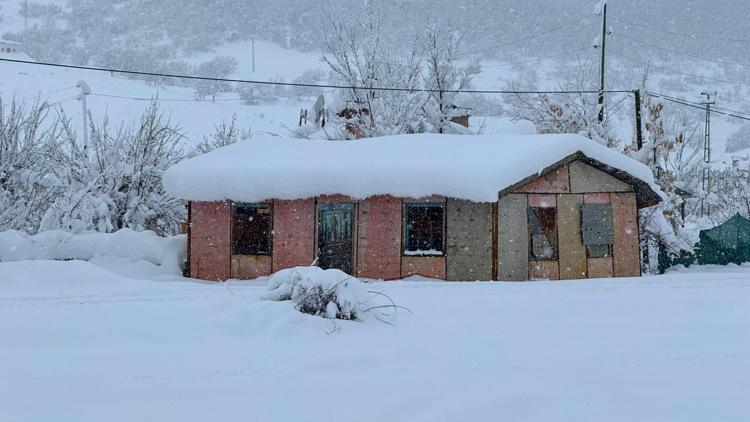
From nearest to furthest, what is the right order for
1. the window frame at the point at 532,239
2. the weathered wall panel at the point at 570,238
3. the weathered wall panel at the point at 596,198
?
the window frame at the point at 532,239 → the weathered wall panel at the point at 570,238 → the weathered wall panel at the point at 596,198

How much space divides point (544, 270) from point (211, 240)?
8.67 m

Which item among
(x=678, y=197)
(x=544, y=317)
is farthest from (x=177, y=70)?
(x=544, y=317)

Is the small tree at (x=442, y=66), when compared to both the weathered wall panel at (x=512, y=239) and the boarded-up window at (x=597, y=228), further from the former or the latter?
the weathered wall panel at (x=512, y=239)

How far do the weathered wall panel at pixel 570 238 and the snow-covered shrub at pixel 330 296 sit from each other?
8778 mm

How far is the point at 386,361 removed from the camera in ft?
17.5

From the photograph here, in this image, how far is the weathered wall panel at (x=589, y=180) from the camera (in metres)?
14.9

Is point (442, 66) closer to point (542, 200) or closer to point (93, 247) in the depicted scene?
point (542, 200)

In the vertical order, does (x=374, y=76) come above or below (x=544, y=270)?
above

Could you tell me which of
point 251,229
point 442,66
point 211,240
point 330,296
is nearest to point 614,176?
point 251,229

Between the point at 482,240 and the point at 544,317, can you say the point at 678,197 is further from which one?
the point at 544,317

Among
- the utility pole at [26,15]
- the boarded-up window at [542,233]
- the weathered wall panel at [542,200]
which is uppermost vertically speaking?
the utility pole at [26,15]

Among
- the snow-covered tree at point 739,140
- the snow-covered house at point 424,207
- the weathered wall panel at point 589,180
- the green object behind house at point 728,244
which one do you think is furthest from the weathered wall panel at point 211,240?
the snow-covered tree at point 739,140

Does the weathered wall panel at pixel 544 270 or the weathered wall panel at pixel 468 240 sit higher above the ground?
the weathered wall panel at pixel 468 240

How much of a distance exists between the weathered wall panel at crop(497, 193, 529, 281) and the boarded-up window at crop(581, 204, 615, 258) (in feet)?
5.81
